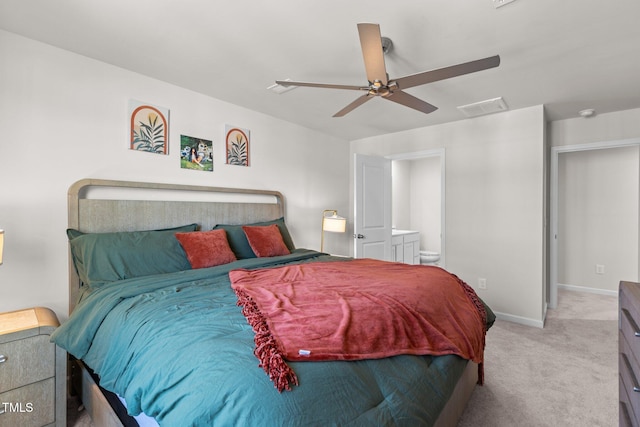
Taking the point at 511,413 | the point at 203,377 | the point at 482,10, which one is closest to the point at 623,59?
the point at 482,10

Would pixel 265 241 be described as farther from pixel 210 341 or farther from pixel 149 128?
pixel 210 341

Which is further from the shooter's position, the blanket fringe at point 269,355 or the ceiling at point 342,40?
the ceiling at point 342,40

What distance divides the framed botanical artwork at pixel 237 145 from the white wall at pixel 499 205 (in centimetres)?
245

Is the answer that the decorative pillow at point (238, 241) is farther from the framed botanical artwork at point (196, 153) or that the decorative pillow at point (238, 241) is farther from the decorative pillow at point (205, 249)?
the framed botanical artwork at point (196, 153)

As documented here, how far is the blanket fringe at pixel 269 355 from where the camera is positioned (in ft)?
3.02

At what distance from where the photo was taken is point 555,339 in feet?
9.95

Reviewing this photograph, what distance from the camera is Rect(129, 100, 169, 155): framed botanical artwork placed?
2.63 metres

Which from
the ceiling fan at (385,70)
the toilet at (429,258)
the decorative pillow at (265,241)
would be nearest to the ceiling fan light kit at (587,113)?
the ceiling fan at (385,70)

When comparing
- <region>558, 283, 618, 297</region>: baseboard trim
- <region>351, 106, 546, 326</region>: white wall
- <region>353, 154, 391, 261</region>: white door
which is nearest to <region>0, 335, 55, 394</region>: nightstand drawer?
<region>353, 154, 391, 261</region>: white door

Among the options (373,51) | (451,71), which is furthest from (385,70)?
(451,71)

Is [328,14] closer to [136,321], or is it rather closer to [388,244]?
[136,321]

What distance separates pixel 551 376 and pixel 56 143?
4.08m

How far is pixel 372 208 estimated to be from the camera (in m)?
4.29

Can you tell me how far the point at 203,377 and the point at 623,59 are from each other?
11.4 ft
